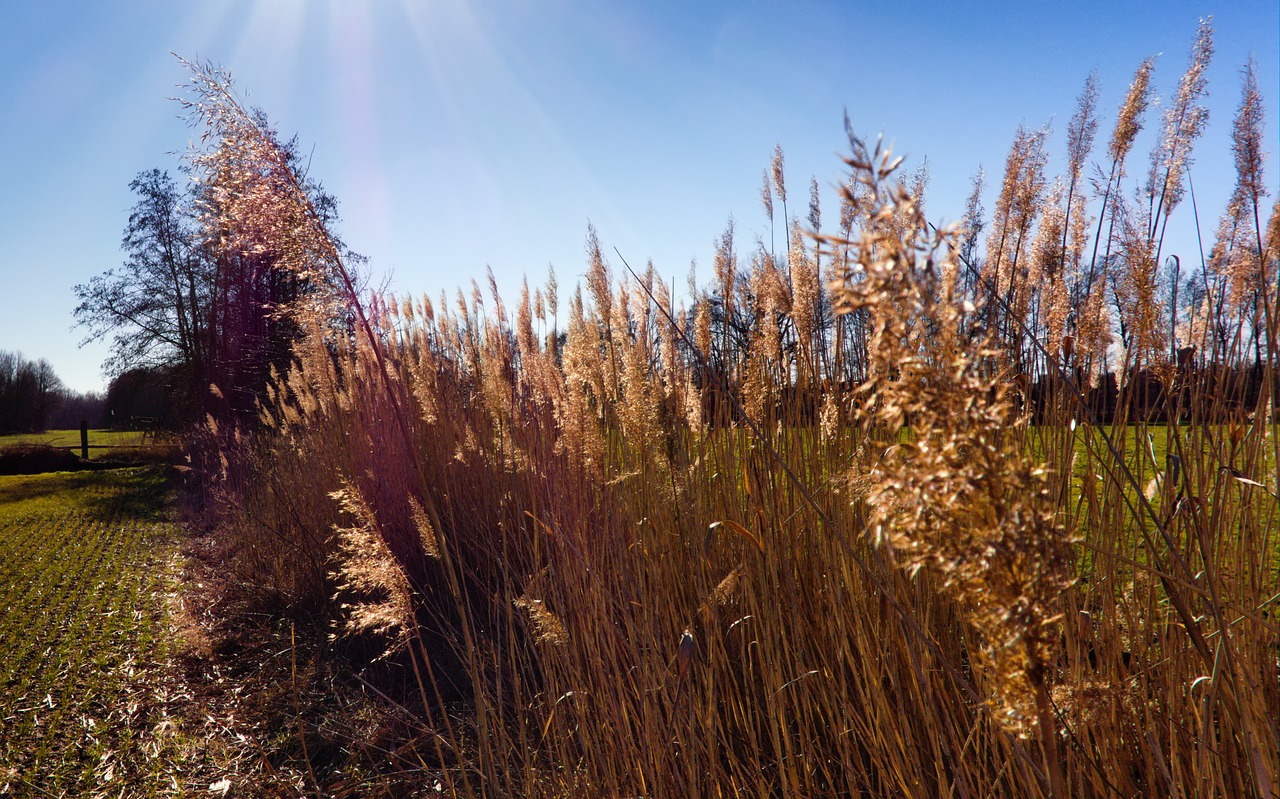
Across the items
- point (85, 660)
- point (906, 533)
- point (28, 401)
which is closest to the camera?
point (906, 533)

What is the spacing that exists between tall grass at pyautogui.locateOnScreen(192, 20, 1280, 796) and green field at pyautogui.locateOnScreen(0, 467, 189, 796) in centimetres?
91

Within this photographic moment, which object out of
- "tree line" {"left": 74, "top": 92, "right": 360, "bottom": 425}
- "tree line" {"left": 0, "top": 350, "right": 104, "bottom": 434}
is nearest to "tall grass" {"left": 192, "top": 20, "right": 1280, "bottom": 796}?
"tree line" {"left": 74, "top": 92, "right": 360, "bottom": 425}

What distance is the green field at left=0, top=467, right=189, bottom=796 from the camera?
2146 mm

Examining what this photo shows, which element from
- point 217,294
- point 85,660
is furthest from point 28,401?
point 85,660

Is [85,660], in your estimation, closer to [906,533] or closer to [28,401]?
[906,533]

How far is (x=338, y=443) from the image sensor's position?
4.05 metres

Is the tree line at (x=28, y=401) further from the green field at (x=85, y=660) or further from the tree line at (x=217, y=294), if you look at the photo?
the green field at (x=85, y=660)

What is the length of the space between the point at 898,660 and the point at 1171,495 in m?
0.59

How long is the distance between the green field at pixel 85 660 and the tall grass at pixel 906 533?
91 centimetres

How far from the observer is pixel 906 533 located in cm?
50

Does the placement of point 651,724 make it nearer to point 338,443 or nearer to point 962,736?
point 962,736

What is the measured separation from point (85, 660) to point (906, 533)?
3.58m

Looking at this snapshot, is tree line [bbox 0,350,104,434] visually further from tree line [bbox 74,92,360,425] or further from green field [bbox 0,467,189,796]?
green field [bbox 0,467,189,796]

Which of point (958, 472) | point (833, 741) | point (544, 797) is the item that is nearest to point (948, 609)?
point (833, 741)
